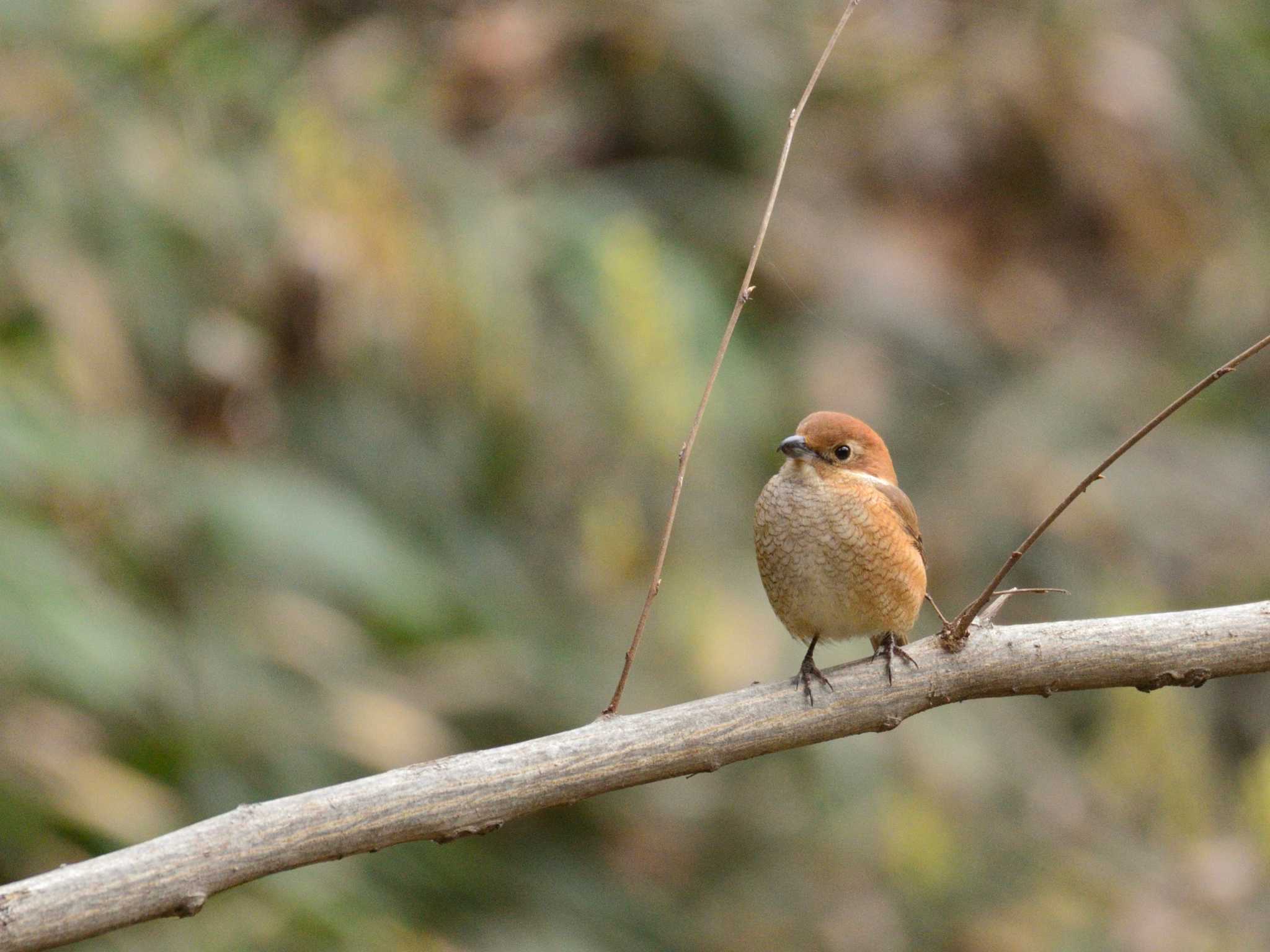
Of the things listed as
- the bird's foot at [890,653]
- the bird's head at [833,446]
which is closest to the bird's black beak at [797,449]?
the bird's head at [833,446]

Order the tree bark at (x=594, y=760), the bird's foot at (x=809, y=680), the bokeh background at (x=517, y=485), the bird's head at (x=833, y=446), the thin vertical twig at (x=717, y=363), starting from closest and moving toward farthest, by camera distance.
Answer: the tree bark at (x=594, y=760) → the thin vertical twig at (x=717, y=363) → the bird's foot at (x=809, y=680) → the bird's head at (x=833, y=446) → the bokeh background at (x=517, y=485)

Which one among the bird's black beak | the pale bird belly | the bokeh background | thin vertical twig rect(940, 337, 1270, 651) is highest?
the bokeh background

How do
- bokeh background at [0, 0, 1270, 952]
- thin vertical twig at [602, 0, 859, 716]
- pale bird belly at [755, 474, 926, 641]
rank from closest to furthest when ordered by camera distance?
thin vertical twig at [602, 0, 859, 716], pale bird belly at [755, 474, 926, 641], bokeh background at [0, 0, 1270, 952]

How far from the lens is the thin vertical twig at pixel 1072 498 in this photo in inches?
86.9

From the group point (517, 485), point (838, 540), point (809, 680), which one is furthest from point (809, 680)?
point (517, 485)

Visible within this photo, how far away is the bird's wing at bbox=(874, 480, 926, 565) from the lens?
10.8 feet

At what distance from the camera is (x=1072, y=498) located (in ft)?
7.24

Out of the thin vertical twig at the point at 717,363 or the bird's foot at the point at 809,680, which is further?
the bird's foot at the point at 809,680

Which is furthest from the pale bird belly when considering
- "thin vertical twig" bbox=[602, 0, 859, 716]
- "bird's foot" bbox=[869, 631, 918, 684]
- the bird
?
"thin vertical twig" bbox=[602, 0, 859, 716]

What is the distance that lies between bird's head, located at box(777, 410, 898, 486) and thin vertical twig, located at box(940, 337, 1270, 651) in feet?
2.42

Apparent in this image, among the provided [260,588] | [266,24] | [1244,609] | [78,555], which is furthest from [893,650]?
[266,24]

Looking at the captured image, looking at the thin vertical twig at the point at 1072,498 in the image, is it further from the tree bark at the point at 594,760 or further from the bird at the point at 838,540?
the bird at the point at 838,540

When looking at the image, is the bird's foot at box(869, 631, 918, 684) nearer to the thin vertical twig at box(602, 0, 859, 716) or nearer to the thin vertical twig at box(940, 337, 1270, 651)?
the thin vertical twig at box(940, 337, 1270, 651)

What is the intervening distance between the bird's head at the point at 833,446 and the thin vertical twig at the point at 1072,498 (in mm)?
736
